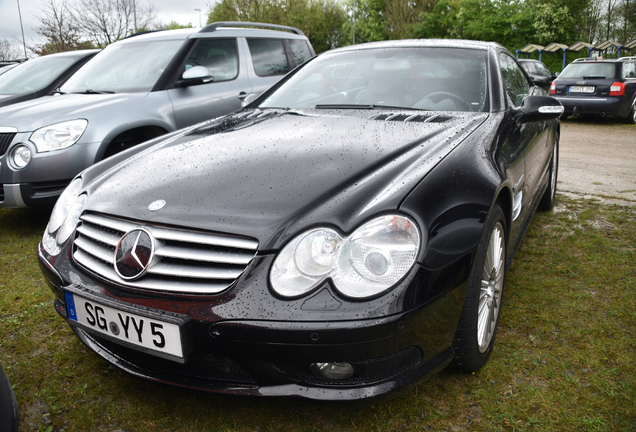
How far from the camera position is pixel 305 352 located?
56.0 inches

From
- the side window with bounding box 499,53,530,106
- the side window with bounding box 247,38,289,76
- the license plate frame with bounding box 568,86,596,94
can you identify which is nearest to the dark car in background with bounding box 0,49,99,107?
the side window with bounding box 247,38,289,76

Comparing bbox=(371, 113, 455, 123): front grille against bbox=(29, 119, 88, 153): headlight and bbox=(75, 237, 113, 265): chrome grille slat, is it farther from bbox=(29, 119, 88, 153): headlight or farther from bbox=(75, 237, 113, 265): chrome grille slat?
bbox=(29, 119, 88, 153): headlight

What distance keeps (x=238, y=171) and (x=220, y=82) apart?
3.28 metres

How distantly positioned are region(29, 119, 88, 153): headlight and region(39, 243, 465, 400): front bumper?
244cm

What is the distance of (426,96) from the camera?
8.63 ft

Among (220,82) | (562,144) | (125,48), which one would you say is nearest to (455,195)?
(220,82)

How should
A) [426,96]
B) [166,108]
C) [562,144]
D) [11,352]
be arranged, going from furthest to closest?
[562,144] → [166,108] → [426,96] → [11,352]

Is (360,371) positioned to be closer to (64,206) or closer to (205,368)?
(205,368)

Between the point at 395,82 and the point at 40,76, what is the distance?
5.27 metres

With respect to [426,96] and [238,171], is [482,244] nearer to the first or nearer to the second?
[238,171]

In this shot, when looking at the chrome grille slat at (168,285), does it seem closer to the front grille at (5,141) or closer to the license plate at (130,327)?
the license plate at (130,327)

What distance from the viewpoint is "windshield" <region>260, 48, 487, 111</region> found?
261 cm

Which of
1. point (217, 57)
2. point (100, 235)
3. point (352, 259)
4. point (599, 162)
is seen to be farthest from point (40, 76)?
point (599, 162)

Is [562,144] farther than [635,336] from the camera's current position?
Yes
